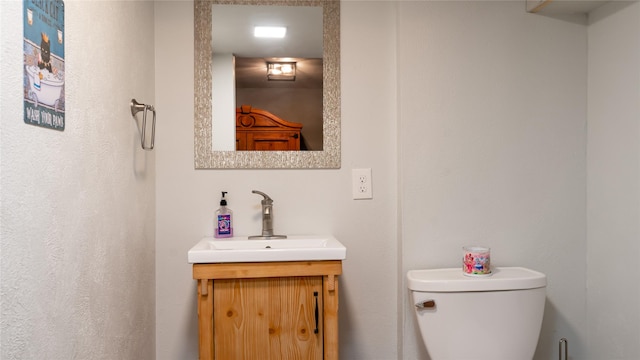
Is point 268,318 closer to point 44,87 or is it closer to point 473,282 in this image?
point 473,282

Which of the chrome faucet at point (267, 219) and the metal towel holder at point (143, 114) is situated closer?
the metal towel holder at point (143, 114)

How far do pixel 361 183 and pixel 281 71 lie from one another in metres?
0.58

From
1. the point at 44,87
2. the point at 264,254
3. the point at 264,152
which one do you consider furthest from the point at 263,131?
the point at 44,87

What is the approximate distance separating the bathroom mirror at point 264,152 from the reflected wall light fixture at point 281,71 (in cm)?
14

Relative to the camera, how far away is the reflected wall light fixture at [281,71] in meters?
1.77

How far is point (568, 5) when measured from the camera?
1.68 m

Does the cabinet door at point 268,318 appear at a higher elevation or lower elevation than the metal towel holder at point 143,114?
lower

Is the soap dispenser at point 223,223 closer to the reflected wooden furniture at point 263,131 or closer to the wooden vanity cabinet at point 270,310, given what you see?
the reflected wooden furniture at point 263,131

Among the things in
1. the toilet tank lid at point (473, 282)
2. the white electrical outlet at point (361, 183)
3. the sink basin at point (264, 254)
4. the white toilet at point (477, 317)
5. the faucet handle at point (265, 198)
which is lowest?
the white toilet at point (477, 317)

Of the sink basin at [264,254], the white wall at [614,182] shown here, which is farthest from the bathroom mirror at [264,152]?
the white wall at [614,182]

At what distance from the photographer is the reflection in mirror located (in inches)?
69.0

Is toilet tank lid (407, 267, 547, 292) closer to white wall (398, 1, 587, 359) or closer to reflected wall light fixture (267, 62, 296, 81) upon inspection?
white wall (398, 1, 587, 359)

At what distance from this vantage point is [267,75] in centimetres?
177

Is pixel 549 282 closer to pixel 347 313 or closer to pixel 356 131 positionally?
pixel 347 313
